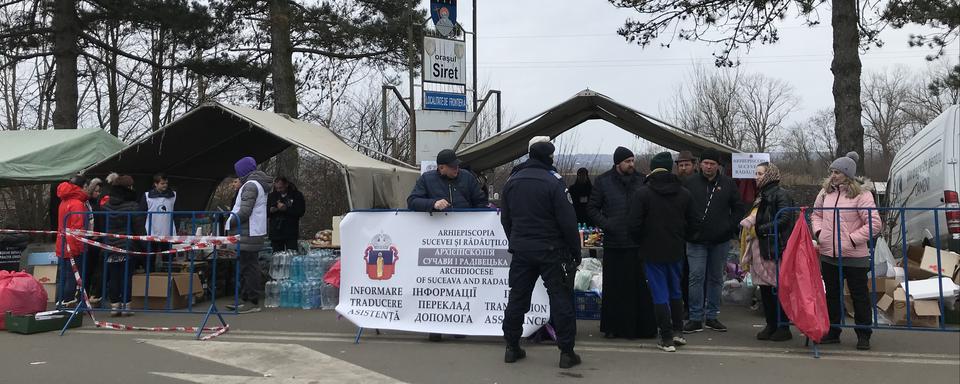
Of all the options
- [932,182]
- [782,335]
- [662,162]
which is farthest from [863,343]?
[932,182]

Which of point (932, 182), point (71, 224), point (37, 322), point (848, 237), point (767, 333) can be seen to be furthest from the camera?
point (932, 182)

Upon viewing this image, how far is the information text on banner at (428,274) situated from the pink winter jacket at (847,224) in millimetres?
2424

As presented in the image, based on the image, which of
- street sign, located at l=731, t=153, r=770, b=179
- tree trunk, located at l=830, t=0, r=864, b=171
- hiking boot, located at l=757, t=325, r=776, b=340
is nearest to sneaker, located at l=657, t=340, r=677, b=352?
hiking boot, located at l=757, t=325, r=776, b=340

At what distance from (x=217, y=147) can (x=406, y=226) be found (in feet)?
21.7

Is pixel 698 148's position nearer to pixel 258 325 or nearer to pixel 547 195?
pixel 547 195

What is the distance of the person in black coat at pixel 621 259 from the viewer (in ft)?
20.5

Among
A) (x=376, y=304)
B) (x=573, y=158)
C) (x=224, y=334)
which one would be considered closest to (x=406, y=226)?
(x=376, y=304)

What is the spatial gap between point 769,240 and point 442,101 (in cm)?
817

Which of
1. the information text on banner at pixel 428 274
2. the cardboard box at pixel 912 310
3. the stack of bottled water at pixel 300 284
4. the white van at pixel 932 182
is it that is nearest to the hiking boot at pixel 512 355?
the information text on banner at pixel 428 274

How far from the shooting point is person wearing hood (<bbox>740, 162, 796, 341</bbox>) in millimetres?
6090

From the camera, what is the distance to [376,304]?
6.35m

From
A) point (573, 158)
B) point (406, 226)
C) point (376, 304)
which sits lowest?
point (376, 304)

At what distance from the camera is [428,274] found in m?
6.23

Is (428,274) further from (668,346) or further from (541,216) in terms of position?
(668,346)
